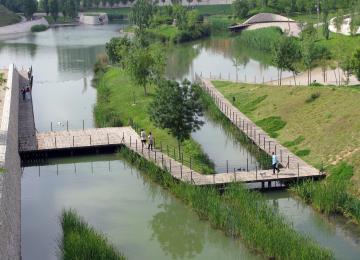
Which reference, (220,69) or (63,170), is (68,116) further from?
(220,69)

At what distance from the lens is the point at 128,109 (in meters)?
54.9

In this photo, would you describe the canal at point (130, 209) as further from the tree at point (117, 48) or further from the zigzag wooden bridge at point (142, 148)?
the tree at point (117, 48)

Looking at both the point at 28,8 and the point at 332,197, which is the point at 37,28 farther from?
the point at 332,197

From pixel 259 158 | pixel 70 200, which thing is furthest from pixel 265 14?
pixel 70 200

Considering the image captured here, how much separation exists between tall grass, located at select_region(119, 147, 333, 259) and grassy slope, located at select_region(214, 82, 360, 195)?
6.99 m

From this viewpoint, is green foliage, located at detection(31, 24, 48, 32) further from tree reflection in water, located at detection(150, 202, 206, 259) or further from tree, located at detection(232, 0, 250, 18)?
tree reflection in water, located at detection(150, 202, 206, 259)

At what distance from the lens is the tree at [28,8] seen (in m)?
186

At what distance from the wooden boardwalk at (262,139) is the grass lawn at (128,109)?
13.8 ft

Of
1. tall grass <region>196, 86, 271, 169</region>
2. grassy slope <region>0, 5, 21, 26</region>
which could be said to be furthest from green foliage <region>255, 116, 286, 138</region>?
grassy slope <region>0, 5, 21, 26</region>

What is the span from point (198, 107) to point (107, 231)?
12.3 metres

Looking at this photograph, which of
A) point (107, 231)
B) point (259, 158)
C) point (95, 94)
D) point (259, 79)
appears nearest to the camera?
point (107, 231)

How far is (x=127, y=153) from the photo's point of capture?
41125mm

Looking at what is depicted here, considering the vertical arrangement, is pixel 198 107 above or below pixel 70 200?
above

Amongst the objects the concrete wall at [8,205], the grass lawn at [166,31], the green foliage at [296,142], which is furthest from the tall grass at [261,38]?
the concrete wall at [8,205]
